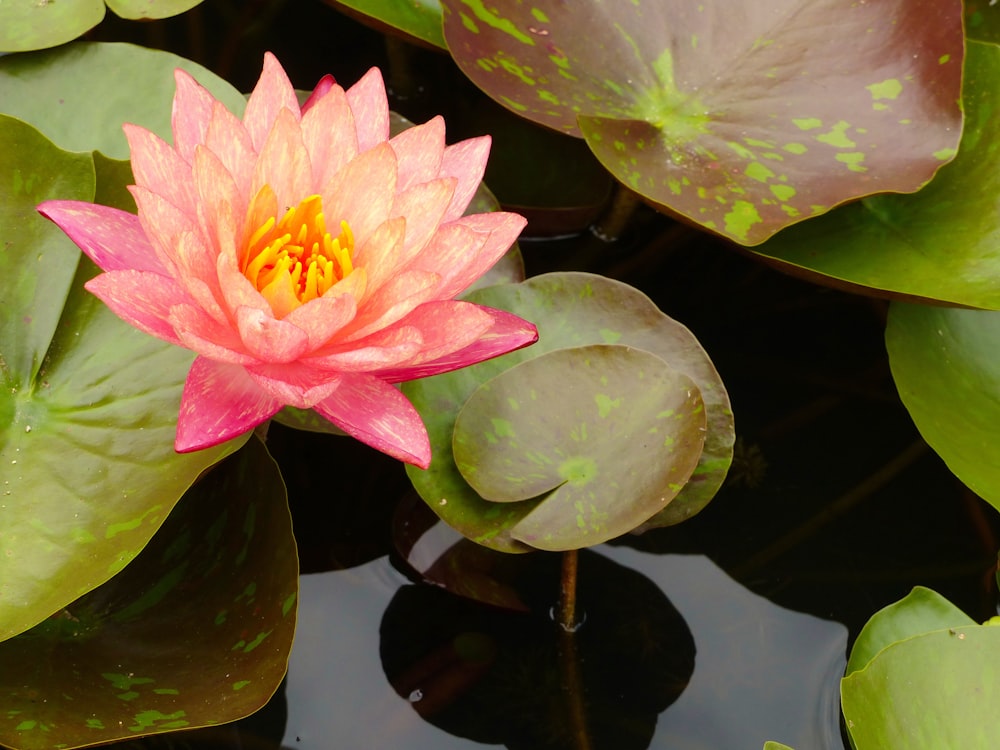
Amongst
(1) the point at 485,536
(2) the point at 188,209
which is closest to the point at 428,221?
(2) the point at 188,209

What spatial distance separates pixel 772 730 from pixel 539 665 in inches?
15.4

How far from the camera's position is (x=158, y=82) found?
1417mm

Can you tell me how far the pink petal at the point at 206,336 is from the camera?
893mm

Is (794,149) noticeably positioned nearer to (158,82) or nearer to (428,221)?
(428,221)

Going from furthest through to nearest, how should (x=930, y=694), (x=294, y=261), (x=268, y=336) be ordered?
(x=930, y=694) < (x=294, y=261) < (x=268, y=336)

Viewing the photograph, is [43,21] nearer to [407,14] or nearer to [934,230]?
[407,14]

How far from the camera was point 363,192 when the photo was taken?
103 cm

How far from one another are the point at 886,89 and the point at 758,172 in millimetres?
263

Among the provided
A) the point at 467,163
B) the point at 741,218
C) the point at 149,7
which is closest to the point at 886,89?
the point at 741,218

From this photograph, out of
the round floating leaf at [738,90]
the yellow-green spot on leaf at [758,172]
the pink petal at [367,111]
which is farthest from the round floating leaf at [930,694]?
the pink petal at [367,111]

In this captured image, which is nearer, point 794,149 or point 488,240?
point 488,240

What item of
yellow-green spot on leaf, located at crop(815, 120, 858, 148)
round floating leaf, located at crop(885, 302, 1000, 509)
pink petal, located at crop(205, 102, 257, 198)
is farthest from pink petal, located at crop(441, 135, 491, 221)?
round floating leaf, located at crop(885, 302, 1000, 509)

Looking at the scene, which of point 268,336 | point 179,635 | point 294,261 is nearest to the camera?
point 268,336

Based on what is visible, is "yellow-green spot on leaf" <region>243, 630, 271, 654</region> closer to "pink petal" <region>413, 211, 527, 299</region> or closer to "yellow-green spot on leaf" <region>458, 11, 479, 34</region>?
"pink petal" <region>413, 211, 527, 299</region>
